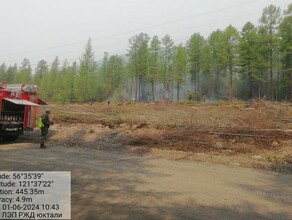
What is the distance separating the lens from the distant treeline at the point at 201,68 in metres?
45.4

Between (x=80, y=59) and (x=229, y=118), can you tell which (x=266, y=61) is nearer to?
Answer: (x=229, y=118)

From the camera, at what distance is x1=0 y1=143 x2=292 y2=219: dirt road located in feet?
20.0

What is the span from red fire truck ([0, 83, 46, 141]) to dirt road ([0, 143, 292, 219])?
301 centimetres

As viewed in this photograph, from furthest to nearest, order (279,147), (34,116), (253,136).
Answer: (34,116) < (253,136) < (279,147)

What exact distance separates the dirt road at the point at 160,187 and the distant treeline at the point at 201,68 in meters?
36.9

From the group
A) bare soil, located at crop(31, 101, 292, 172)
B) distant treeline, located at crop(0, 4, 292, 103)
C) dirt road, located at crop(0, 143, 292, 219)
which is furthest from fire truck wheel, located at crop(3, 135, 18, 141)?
distant treeline, located at crop(0, 4, 292, 103)

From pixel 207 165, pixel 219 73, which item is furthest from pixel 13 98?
pixel 219 73

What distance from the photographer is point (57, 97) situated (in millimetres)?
73938

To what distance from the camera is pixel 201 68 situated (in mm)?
59438

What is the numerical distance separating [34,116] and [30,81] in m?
84.1
